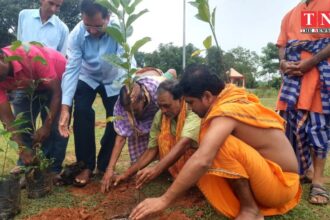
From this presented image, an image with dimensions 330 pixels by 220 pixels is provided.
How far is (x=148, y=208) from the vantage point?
74.0 inches

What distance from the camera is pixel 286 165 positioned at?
229 cm

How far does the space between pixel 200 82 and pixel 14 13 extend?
17.2 meters

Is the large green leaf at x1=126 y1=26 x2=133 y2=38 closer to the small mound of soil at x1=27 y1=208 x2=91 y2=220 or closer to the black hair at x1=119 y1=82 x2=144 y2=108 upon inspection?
the black hair at x1=119 y1=82 x2=144 y2=108

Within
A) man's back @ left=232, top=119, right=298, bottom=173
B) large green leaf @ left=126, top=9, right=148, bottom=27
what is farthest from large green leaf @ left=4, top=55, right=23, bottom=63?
man's back @ left=232, top=119, right=298, bottom=173

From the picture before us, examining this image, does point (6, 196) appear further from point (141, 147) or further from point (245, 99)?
point (245, 99)

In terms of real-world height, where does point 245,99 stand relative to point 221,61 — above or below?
below

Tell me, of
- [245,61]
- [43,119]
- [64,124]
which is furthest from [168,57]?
[64,124]

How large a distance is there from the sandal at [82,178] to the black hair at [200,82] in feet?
4.67

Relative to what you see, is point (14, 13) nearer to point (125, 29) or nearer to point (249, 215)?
point (125, 29)

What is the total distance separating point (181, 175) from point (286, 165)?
753 millimetres

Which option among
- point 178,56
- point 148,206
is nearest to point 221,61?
point 148,206

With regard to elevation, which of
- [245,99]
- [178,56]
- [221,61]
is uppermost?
[221,61]

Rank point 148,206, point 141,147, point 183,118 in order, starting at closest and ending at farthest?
point 148,206
point 183,118
point 141,147

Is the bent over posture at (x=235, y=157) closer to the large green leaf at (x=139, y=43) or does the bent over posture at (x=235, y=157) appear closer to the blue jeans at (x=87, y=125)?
the large green leaf at (x=139, y=43)
